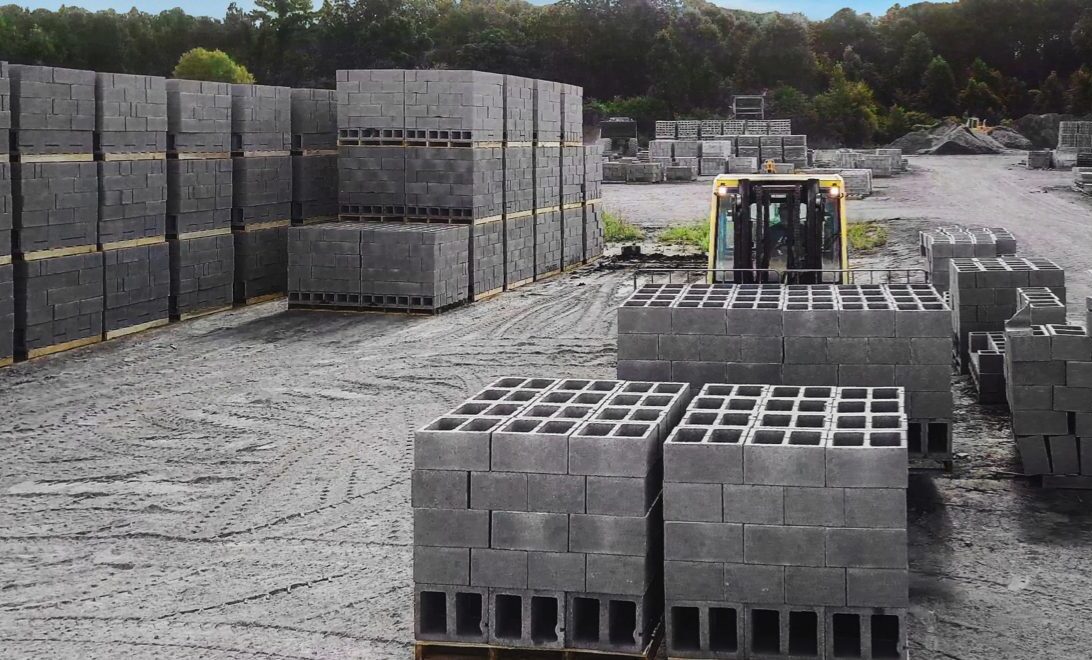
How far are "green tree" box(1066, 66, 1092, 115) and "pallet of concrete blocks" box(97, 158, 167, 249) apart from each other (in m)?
69.0

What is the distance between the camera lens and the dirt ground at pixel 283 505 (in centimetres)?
622

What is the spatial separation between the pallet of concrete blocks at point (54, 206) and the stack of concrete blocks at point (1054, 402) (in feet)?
32.6

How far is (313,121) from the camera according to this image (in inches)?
717

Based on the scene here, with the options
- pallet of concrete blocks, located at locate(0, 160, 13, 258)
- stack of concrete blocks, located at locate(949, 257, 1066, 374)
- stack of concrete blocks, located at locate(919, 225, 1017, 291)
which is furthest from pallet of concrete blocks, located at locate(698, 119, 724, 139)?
pallet of concrete blocks, located at locate(0, 160, 13, 258)

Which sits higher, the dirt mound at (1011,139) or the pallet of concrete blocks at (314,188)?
the dirt mound at (1011,139)

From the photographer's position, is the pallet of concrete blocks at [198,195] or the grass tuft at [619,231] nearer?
the pallet of concrete blocks at [198,195]

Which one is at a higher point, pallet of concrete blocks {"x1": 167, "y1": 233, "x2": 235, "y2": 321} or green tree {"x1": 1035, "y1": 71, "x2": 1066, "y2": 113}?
green tree {"x1": 1035, "y1": 71, "x2": 1066, "y2": 113}

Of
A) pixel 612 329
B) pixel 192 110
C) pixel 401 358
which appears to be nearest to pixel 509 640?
pixel 401 358

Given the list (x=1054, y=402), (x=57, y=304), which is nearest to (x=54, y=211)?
(x=57, y=304)

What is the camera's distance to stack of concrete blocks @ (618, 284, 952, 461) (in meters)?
8.30

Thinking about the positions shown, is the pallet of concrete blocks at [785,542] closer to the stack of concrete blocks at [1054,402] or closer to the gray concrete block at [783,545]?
the gray concrete block at [783,545]

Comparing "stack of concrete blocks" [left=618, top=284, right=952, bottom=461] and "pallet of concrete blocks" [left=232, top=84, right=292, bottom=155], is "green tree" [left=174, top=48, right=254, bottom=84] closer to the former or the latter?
"pallet of concrete blocks" [left=232, top=84, right=292, bottom=155]

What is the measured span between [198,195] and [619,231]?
12834 millimetres

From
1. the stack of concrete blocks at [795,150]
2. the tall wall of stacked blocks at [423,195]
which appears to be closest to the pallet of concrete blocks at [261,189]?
the tall wall of stacked blocks at [423,195]
